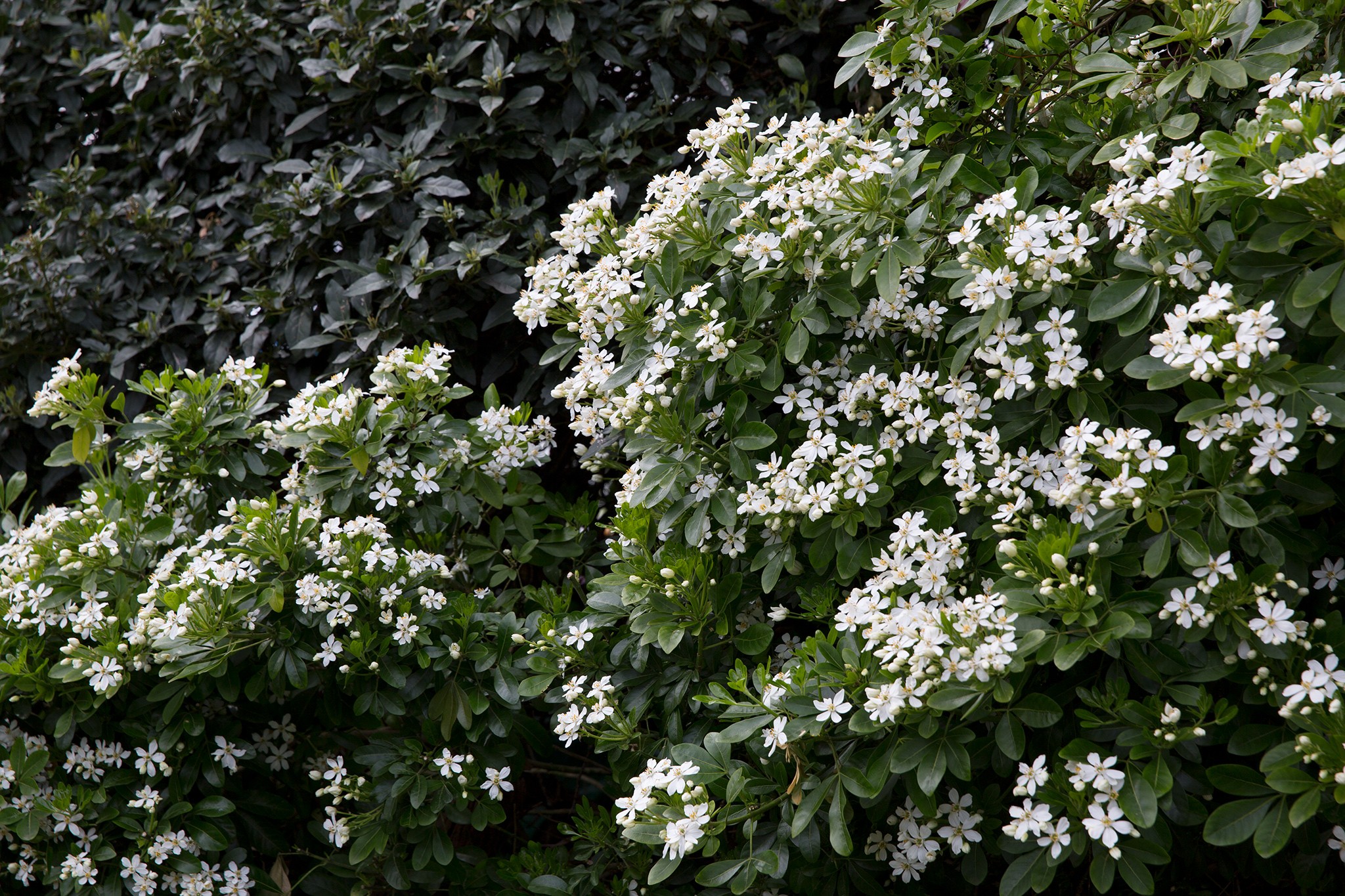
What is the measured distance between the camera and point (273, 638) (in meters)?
2.50

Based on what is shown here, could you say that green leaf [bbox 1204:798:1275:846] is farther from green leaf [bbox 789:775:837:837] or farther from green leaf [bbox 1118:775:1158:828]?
green leaf [bbox 789:775:837:837]

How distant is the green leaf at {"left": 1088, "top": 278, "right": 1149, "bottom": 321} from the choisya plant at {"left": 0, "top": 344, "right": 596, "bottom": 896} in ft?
4.50

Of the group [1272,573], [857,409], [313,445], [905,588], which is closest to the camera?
[1272,573]

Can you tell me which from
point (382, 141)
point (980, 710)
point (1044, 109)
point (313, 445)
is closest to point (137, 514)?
point (313, 445)

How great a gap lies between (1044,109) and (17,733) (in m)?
3.01

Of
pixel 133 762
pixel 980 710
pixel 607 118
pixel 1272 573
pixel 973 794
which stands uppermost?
pixel 607 118

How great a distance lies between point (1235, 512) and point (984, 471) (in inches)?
17.2


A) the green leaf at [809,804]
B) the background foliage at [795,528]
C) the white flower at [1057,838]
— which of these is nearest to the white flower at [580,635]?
the background foliage at [795,528]

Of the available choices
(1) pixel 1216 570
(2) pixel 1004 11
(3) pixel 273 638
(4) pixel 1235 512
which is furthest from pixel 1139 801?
(3) pixel 273 638

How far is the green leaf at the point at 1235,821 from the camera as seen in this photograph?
1.71 m

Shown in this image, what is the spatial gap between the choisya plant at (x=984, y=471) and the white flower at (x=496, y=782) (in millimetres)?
255

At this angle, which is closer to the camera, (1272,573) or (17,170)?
(1272,573)

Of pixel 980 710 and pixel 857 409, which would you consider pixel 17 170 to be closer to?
pixel 857 409

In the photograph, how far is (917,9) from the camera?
2.10 metres
